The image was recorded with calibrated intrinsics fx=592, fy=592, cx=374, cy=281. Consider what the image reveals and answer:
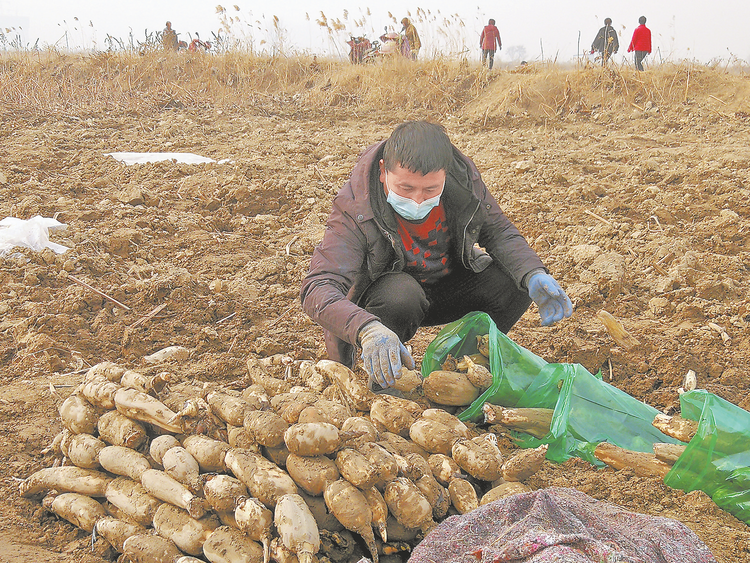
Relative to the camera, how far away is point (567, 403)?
214 cm

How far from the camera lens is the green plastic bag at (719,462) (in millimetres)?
1746

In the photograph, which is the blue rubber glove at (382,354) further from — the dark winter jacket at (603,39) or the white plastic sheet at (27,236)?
the dark winter jacket at (603,39)

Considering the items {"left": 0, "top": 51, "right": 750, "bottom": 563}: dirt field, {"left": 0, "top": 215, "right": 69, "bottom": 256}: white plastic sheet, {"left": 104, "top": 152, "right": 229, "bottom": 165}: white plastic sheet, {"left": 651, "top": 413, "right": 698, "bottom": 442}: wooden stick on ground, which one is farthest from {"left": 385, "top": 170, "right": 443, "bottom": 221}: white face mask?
{"left": 104, "top": 152, "right": 229, "bottom": 165}: white plastic sheet

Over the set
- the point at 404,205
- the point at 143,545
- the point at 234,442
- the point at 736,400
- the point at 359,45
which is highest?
the point at 359,45

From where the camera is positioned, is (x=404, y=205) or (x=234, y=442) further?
(x=404, y=205)

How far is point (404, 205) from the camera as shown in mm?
2318

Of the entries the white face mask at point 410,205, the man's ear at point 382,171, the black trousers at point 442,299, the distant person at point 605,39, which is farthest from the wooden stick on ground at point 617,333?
the distant person at point 605,39

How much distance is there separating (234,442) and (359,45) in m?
10.1

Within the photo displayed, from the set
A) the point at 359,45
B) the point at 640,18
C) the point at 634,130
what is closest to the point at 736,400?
the point at 634,130

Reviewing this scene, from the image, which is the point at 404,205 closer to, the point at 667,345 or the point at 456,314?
the point at 456,314

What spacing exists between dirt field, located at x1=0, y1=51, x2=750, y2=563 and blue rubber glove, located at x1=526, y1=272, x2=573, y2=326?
0.56 meters

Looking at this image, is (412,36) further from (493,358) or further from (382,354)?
(382,354)

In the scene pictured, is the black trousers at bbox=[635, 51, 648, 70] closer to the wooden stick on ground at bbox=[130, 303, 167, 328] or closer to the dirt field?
the dirt field

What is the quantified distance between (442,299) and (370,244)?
1.95ft
